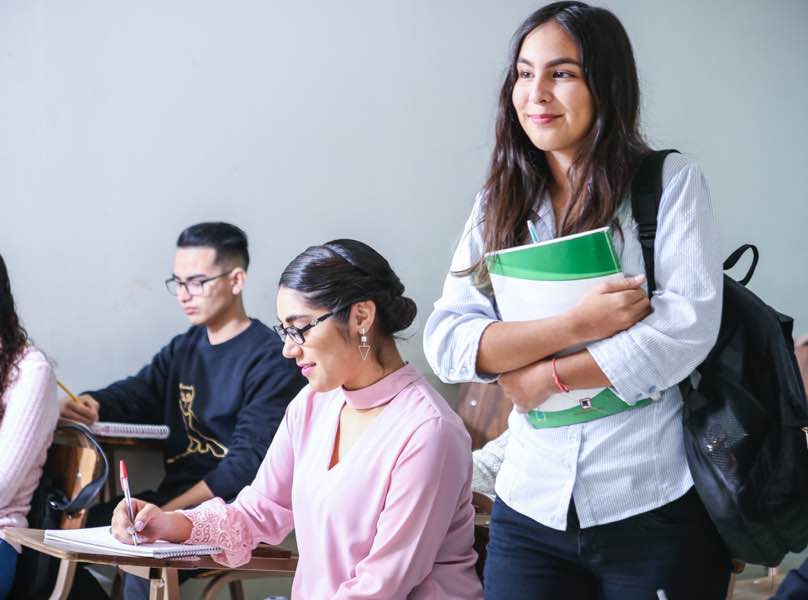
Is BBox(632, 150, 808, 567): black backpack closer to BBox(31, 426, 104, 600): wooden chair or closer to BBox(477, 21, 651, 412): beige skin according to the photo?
BBox(477, 21, 651, 412): beige skin

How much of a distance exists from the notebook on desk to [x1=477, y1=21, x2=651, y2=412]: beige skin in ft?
6.12

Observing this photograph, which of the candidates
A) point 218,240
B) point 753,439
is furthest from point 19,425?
point 753,439

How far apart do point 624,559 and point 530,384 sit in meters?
0.25

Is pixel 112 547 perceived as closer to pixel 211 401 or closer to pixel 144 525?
pixel 144 525

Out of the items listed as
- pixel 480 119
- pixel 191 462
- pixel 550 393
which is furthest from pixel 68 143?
pixel 550 393

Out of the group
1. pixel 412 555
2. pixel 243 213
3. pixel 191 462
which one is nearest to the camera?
pixel 412 555

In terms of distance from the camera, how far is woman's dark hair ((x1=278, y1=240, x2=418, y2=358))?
6.07 ft

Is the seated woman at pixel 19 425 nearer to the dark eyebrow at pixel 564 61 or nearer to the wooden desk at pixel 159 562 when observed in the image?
the wooden desk at pixel 159 562

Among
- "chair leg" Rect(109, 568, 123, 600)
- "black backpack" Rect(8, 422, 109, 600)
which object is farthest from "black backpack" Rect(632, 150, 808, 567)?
"chair leg" Rect(109, 568, 123, 600)

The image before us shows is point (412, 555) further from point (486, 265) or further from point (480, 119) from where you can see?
point (480, 119)

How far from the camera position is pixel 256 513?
1990 mm

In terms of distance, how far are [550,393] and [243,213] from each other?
7.61 feet

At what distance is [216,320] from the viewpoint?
10.7 feet

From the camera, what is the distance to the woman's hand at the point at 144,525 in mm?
1866
